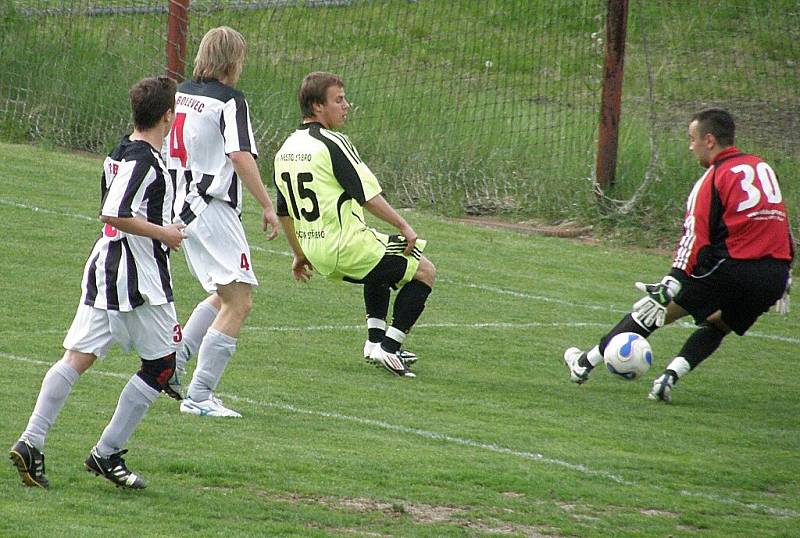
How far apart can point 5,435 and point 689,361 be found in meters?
4.18

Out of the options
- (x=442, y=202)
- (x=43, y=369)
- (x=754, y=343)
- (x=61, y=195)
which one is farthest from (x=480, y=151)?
(x=43, y=369)

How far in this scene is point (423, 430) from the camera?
6.98m

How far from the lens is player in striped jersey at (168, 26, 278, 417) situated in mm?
7004

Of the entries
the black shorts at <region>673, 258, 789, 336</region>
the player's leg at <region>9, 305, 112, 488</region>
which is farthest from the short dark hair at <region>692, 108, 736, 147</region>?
the player's leg at <region>9, 305, 112, 488</region>

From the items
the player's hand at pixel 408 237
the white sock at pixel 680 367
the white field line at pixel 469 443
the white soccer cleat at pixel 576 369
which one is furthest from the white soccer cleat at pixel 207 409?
the white sock at pixel 680 367

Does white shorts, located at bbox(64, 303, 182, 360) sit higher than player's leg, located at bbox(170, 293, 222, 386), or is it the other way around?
white shorts, located at bbox(64, 303, 182, 360)


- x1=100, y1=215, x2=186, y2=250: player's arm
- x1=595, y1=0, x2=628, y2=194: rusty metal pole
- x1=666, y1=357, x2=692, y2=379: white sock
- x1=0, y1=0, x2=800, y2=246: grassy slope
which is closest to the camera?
x1=100, y1=215, x2=186, y2=250: player's arm

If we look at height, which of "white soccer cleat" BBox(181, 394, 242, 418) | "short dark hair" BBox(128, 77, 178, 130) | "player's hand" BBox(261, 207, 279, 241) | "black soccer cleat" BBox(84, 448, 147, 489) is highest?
"short dark hair" BBox(128, 77, 178, 130)

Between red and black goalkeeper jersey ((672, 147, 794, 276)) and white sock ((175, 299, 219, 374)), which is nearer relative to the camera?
white sock ((175, 299, 219, 374))

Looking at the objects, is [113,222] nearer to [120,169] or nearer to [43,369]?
[120,169]

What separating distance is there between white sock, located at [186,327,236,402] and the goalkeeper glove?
261 cm

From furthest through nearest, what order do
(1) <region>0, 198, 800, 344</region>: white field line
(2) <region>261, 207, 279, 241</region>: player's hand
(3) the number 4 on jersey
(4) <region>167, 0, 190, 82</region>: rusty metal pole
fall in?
(4) <region>167, 0, 190, 82</region>: rusty metal pole, (1) <region>0, 198, 800, 344</region>: white field line, (3) the number 4 on jersey, (2) <region>261, 207, 279, 241</region>: player's hand

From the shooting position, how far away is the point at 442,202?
1569cm

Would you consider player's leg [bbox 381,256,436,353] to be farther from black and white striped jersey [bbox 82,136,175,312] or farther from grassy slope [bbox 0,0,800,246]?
grassy slope [bbox 0,0,800,246]
